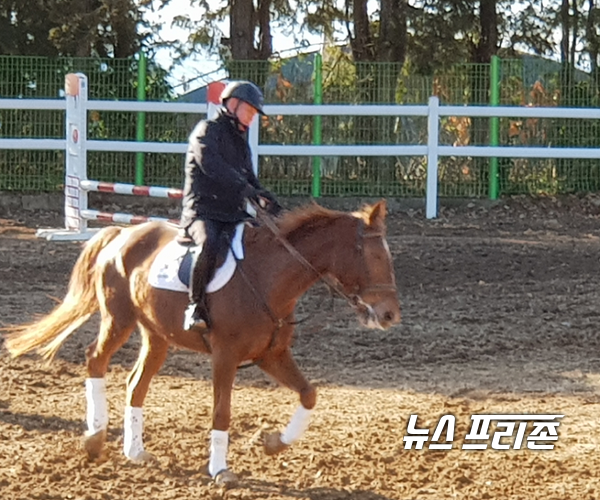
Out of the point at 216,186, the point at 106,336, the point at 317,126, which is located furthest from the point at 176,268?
the point at 317,126

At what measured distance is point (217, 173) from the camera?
6.70 metres

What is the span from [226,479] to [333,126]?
13526mm

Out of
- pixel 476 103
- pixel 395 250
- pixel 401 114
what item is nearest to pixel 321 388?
pixel 395 250

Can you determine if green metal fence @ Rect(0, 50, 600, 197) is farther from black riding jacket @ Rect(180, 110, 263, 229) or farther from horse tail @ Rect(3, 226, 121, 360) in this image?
black riding jacket @ Rect(180, 110, 263, 229)

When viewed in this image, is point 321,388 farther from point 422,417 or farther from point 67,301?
point 67,301

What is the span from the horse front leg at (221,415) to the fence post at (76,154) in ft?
30.9

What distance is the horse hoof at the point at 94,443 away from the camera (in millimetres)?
7121

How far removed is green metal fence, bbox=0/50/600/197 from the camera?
64.0ft

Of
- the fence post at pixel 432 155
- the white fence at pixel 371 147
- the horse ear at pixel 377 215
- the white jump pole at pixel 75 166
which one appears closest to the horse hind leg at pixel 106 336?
the horse ear at pixel 377 215

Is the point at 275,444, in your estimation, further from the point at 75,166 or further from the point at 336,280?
the point at 75,166

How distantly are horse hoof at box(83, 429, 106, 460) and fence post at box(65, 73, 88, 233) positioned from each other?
8894mm

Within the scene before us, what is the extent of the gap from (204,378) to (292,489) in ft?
9.50

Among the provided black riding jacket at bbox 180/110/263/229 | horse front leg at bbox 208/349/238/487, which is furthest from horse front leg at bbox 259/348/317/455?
black riding jacket at bbox 180/110/263/229

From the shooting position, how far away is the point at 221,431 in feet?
21.9
